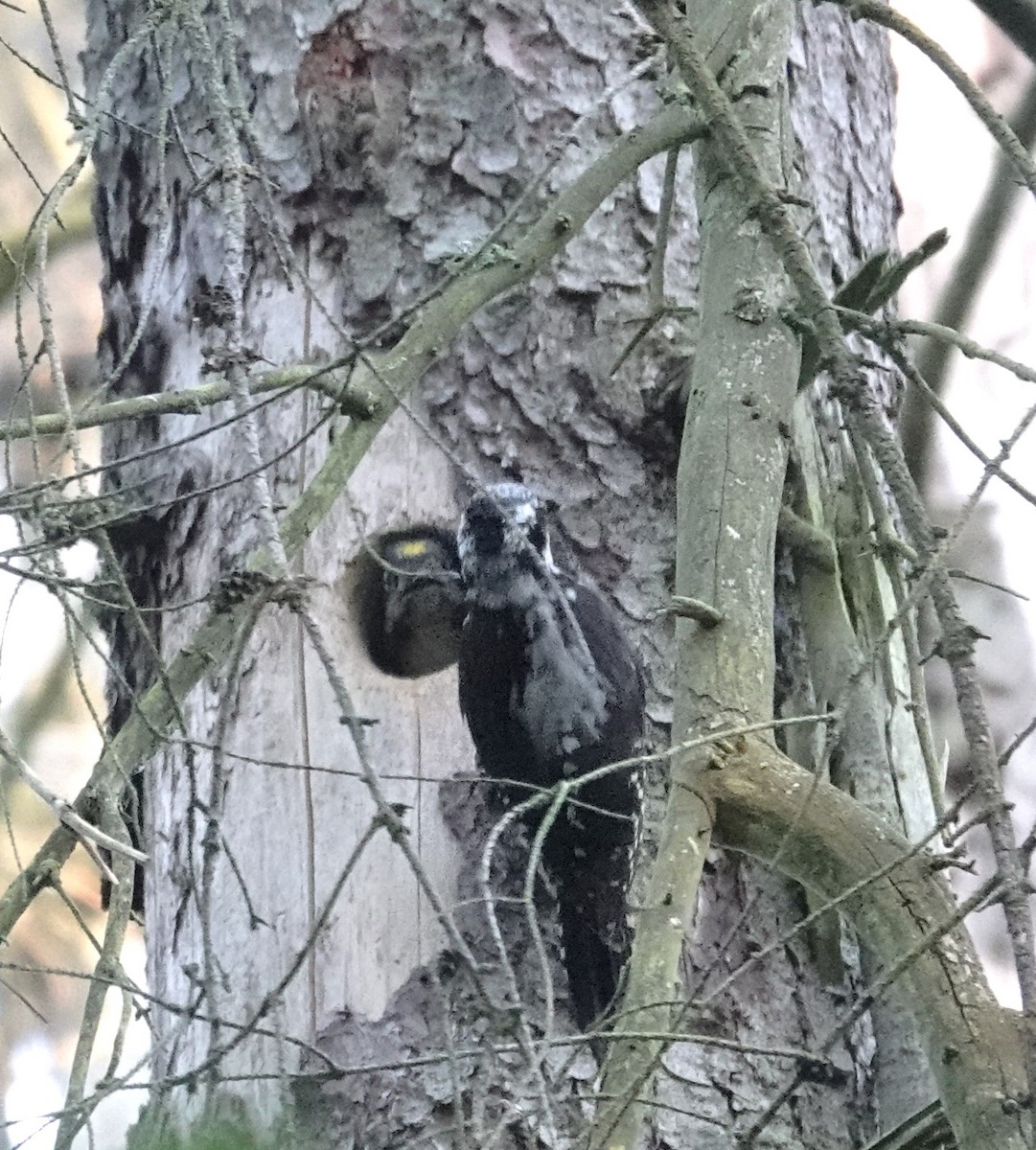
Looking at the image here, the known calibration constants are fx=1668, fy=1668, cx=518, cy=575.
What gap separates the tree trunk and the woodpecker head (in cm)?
9

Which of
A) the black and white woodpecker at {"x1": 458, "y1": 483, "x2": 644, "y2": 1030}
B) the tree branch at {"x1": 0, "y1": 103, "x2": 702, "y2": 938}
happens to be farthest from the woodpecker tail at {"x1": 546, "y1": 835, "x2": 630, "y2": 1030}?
the tree branch at {"x1": 0, "y1": 103, "x2": 702, "y2": 938}

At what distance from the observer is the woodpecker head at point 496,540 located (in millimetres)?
2758

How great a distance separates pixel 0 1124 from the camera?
164 centimetres

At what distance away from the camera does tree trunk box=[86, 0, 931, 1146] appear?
2645mm

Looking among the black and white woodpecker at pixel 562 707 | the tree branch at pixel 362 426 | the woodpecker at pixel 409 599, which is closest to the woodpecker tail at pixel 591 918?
the black and white woodpecker at pixel 562 707

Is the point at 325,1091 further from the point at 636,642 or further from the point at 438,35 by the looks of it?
the point at 438,35

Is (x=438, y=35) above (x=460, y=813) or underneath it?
above


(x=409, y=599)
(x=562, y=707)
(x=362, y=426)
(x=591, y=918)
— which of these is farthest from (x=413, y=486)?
(x=591, y=918)

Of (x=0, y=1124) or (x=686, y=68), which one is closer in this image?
(x=0, y=1124)

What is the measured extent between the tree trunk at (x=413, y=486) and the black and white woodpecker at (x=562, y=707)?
3.7 inches

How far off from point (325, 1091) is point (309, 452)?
111 centimetres

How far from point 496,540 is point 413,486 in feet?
0.89

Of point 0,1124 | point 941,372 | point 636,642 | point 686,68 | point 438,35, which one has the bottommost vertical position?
point 0,1124

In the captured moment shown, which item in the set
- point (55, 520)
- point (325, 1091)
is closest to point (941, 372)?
point (325, 1091)
